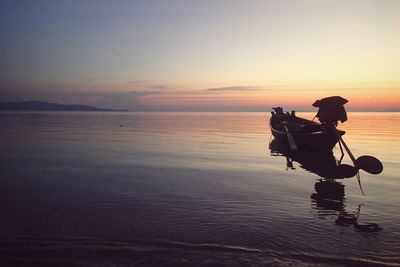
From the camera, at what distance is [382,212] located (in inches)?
468

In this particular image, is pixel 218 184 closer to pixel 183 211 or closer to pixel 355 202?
pixel 183 211

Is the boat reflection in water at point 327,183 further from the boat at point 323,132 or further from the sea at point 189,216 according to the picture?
the boat at point 323,132

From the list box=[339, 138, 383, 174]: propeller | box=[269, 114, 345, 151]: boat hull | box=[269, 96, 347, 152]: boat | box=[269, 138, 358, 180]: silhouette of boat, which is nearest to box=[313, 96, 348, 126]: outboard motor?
box=[269, 96, 347, 152]: boat

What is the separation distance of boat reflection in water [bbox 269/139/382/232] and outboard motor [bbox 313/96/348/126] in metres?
3.31

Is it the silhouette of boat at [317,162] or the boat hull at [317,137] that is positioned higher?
the boat hull at [317,137]

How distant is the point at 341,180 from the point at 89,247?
1423cm

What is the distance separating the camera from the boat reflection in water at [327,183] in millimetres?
11086

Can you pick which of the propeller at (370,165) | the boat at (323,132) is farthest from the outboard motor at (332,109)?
the propeller at (370,165)

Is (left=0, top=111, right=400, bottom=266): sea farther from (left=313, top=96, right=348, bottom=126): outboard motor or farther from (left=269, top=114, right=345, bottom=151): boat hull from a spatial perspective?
(left=269, top=114, right=345, bottom=151): boat hull

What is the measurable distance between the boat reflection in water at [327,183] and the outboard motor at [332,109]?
3305 mm

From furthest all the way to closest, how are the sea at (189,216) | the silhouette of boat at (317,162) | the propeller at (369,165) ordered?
the silhouette of boat at (317,162), the propeller at (369,165), the sea at (189,216)

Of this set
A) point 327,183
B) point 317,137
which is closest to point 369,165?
point 327,183

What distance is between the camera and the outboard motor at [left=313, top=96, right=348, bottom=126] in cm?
2167

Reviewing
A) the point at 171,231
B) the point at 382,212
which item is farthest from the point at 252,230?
the point at 382,212
